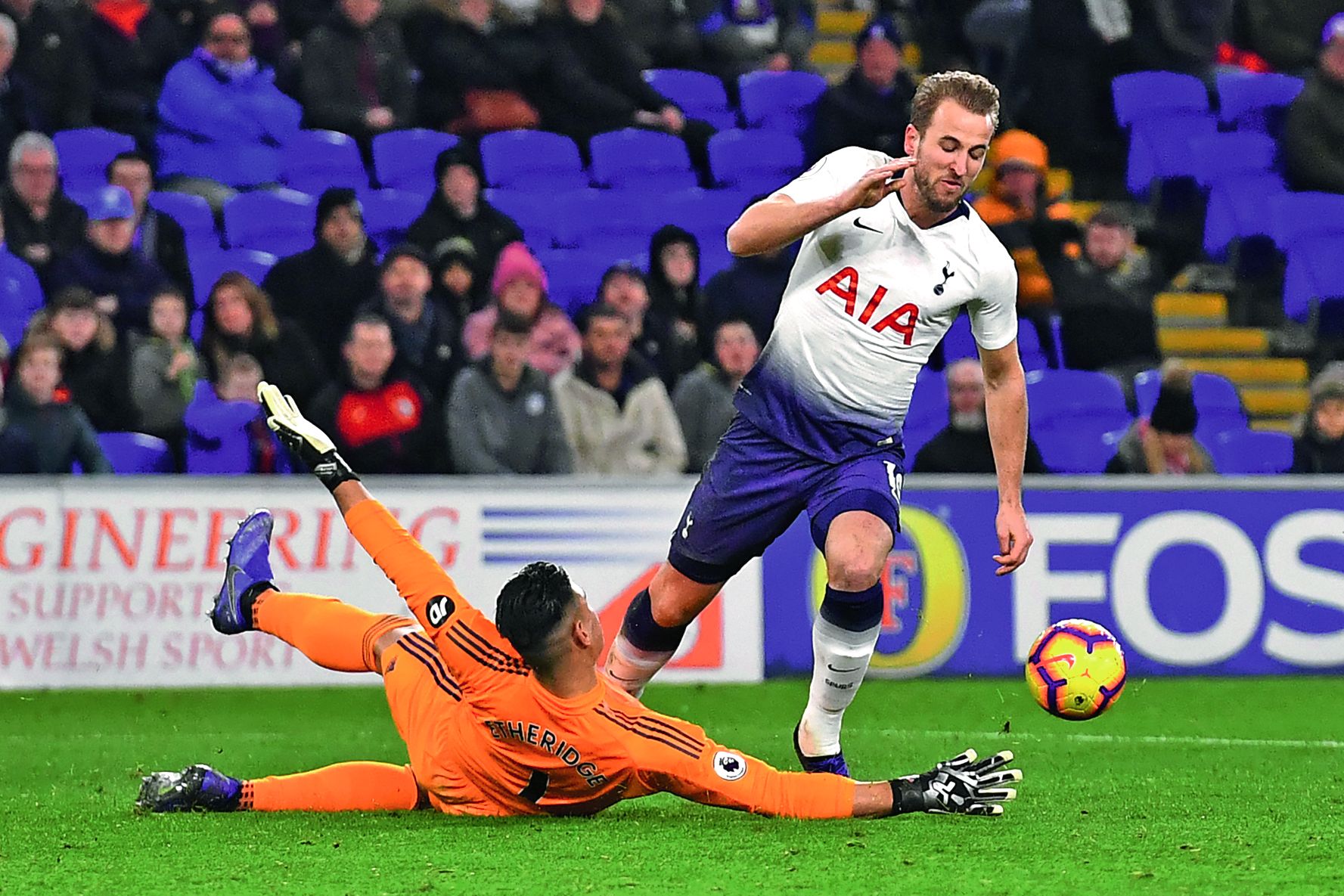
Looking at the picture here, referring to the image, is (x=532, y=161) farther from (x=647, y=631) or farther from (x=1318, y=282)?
(x=647, y=631)

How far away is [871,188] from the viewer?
521 centimetres

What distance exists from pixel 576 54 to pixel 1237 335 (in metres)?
5.49

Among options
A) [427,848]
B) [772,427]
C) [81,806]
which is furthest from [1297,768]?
[81,806]

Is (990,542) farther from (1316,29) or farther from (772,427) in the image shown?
(1316,29)

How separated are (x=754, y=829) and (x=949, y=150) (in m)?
2.11

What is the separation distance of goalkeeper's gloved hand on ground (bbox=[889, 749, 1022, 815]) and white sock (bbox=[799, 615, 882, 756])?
0.62m

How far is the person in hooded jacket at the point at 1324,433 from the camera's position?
11.1 meters

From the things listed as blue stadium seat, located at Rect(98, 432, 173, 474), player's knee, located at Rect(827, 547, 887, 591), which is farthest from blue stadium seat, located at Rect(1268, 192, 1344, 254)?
player's knee, located at Rect(827, 547, 887, 591)

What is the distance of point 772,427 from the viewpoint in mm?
6004

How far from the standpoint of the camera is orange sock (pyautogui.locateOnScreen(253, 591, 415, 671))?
18.5 ft

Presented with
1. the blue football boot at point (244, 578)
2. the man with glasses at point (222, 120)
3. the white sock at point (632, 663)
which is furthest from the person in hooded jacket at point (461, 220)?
the blue football boot at point (244, 578)

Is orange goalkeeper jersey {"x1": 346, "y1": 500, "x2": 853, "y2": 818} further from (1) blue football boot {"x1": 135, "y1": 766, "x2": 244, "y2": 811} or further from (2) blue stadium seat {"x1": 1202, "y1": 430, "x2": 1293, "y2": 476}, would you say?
(2) blue stadium seat {"x1": 1202, "y1": 430, "x2": 1293, "y2": 476}

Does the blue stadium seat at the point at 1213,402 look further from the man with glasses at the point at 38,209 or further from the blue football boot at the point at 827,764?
the man with glasses at the point at 38,209

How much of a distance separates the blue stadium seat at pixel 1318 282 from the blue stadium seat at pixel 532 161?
Result: 17.6 feet
